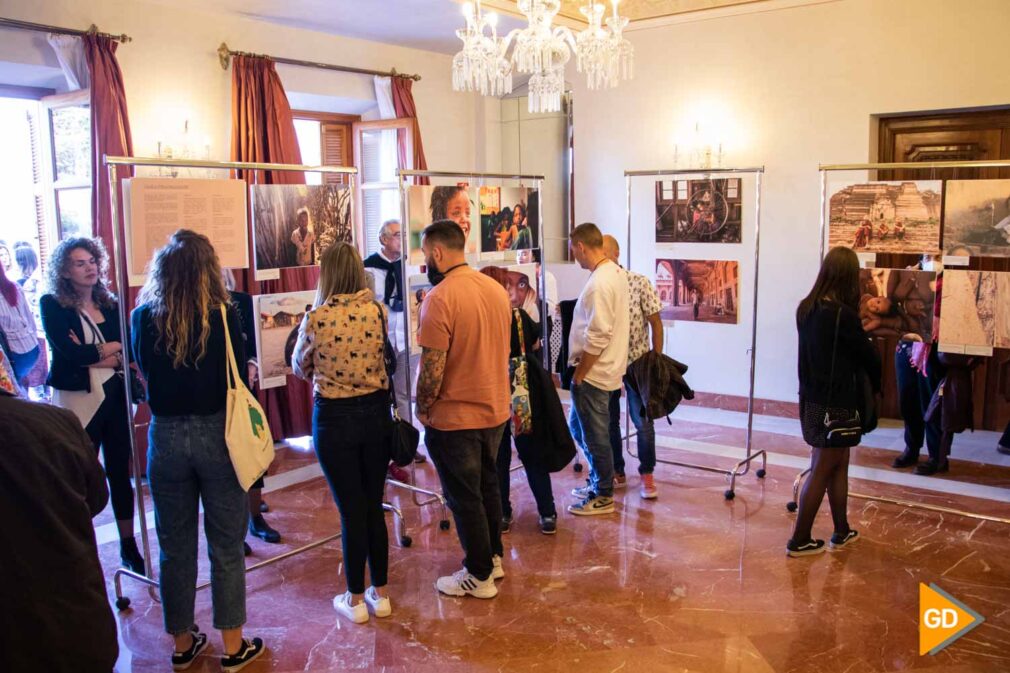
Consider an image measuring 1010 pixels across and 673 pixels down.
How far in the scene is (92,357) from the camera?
12.4ft

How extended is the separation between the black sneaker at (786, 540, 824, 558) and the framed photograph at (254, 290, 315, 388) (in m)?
2.63

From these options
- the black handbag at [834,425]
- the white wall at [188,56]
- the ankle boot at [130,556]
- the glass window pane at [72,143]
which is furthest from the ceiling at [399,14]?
the black handbag at [834,425]

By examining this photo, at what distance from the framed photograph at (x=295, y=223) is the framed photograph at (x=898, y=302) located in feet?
9.37

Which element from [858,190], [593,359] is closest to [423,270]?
[593,359]

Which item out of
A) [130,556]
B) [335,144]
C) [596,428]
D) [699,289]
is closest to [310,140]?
[335,144]

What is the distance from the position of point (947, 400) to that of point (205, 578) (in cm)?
434

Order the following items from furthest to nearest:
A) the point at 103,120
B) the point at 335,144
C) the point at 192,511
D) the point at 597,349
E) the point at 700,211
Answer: the point at 335,144, the point at 700,211, the point at 103,120, the point at 597,349, the point at 192,511

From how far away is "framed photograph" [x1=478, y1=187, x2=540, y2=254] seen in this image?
480 cm

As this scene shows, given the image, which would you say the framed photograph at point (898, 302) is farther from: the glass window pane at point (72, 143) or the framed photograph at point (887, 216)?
the glass window pane at point (72, 143)

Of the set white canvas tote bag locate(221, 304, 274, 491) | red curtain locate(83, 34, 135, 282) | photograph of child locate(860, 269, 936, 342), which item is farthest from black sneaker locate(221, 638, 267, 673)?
Result: photograph of child locate(860, 269, 936, 342)

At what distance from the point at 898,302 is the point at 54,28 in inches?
195

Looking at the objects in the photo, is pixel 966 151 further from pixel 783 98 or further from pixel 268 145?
pixel 268 145

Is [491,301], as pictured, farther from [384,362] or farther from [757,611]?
[757,611]

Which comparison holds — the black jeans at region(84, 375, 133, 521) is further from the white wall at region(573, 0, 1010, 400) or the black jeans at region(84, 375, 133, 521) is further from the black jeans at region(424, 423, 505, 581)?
A: the white wall at region(573, 0, 1010, 400)
